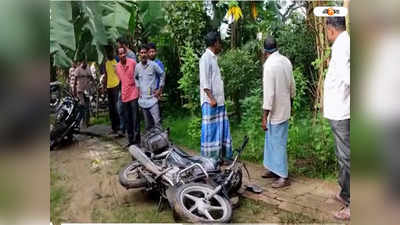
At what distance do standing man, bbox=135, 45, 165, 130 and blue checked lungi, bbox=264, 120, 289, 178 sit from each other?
3.05 feet

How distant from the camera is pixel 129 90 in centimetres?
366

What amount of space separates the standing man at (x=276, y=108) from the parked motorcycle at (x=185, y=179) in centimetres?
22

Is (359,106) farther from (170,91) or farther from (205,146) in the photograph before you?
(170,91)

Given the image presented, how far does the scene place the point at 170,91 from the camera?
3.65m

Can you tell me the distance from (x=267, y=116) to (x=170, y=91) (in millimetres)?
831

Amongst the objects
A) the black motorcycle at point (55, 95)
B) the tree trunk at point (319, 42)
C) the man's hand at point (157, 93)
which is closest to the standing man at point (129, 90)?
the man's hand at point (157, 93)

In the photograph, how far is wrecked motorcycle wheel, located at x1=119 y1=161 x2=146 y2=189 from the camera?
11.9ft

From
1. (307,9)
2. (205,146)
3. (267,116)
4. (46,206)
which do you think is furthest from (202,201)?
(307,9)

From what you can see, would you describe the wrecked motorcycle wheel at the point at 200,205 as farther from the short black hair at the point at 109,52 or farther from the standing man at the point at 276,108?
the short black hair at the point at 109,52

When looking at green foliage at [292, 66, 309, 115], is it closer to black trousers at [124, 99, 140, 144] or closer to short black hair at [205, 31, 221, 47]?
short black hair at [205, 31, 221, 47]

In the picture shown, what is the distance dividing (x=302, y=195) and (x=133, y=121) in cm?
153

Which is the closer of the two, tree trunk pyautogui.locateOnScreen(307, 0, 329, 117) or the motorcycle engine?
tree trunk pyautogui.locateOnScreen(307, 0, 329, 117)

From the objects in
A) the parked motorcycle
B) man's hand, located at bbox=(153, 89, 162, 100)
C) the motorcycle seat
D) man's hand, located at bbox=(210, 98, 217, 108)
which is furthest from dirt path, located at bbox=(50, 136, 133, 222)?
man's hand, located at bbox=(210, 98, 217, 108)

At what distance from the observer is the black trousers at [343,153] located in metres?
3.50
